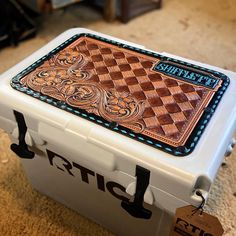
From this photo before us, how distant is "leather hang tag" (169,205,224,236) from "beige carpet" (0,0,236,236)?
1.03 feet

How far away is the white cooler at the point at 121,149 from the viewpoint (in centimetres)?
52

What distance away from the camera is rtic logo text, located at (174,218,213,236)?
20.6 inches

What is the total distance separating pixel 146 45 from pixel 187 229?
42.4 inches

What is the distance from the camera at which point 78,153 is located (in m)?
0.58

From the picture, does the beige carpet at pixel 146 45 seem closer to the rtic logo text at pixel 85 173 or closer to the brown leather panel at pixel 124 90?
the rtic logo text at pixel 85 173

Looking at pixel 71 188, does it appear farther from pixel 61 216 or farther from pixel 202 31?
pixel 202 31

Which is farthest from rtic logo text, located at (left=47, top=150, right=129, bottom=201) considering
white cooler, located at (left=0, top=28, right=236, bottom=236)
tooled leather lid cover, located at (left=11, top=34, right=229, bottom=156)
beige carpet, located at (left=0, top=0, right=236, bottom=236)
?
beige carpet, located at (left=0, top=0, right=236, bottom=236)

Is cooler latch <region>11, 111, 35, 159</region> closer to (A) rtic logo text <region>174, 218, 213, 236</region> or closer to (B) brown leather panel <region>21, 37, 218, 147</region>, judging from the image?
(B) brown leather panel <region>21, 37, 218, 147</region>

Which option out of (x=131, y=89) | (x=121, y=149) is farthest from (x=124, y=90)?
(x=121, y=149)

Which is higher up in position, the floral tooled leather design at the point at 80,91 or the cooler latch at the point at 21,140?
the floral tooled leather design at the point at 80,91

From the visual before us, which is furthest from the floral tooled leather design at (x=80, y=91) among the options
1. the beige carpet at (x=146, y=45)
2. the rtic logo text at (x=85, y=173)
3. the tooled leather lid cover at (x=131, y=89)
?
the beige carpet at (x=146, y=45)

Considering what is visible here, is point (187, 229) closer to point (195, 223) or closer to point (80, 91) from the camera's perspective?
point (195, 223)

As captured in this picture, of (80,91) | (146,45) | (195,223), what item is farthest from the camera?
(146,45)

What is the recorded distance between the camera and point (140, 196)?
0.56 meters
